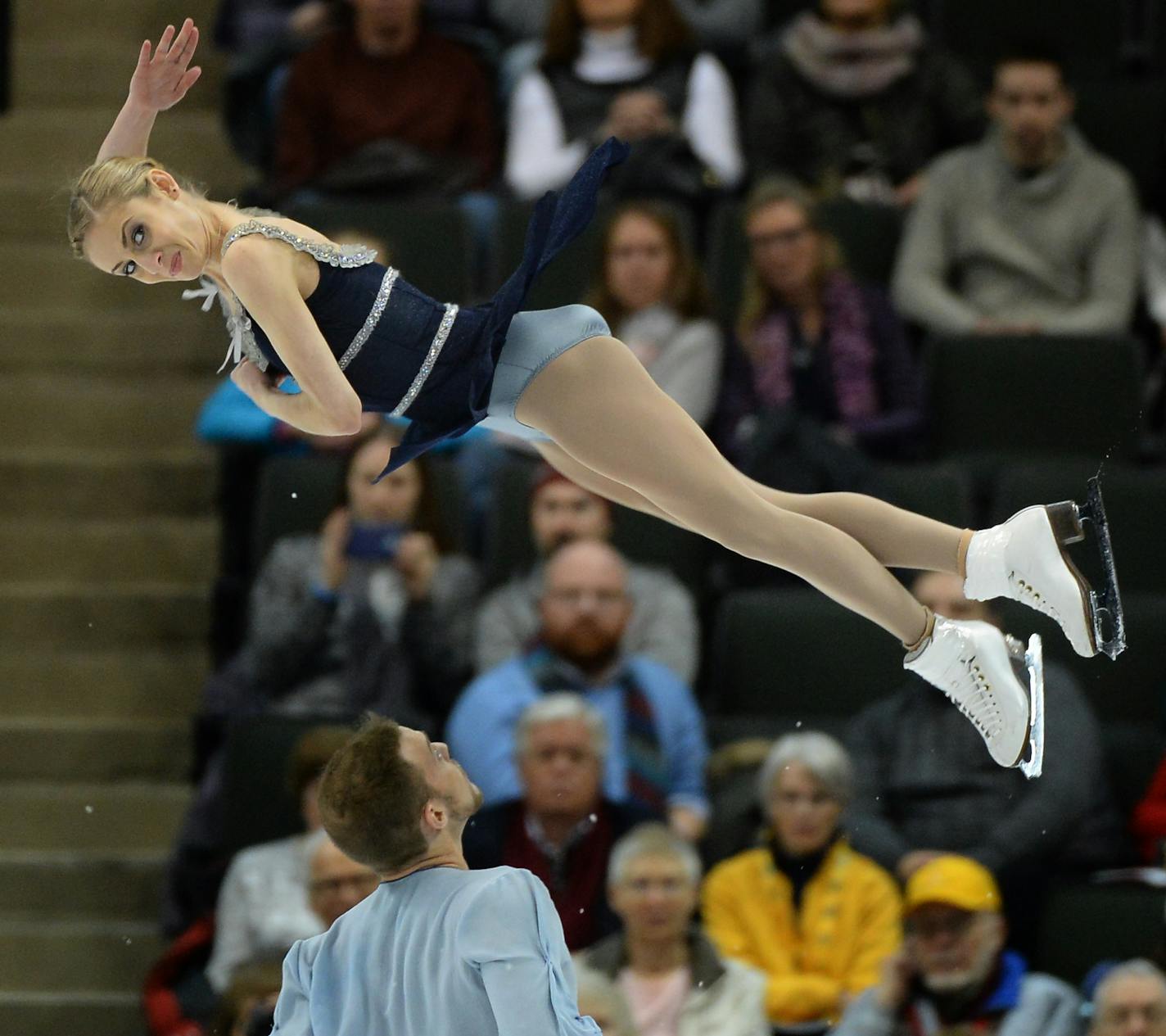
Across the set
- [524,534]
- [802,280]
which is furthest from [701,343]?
[524,534]

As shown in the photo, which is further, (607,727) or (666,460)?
(607,727)

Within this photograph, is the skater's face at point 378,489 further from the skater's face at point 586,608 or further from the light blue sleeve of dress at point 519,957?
the light blue sleeve of dress at point 519,957

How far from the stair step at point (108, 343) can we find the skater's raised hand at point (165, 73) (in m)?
3.31

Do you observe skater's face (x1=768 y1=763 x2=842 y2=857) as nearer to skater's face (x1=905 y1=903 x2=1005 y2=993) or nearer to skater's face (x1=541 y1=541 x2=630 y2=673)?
skater's face (x1=905 y1=903 x2=1005 y2=993)

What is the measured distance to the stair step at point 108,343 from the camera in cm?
752

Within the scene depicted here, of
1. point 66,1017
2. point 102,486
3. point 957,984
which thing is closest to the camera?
point 957,984

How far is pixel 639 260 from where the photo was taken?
6336mm

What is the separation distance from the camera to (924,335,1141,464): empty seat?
21.4 ft

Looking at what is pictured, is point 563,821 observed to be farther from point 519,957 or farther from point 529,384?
point 519,957

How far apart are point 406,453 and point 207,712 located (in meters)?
2.21

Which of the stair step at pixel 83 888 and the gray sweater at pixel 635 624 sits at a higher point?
the gray sweater at pixel 635 624

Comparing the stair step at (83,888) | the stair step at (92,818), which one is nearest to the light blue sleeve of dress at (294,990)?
the stair step at (83,888)

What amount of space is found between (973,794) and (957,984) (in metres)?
0.64

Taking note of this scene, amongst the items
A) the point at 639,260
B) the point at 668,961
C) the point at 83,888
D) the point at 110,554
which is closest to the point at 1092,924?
the point at 668,961
